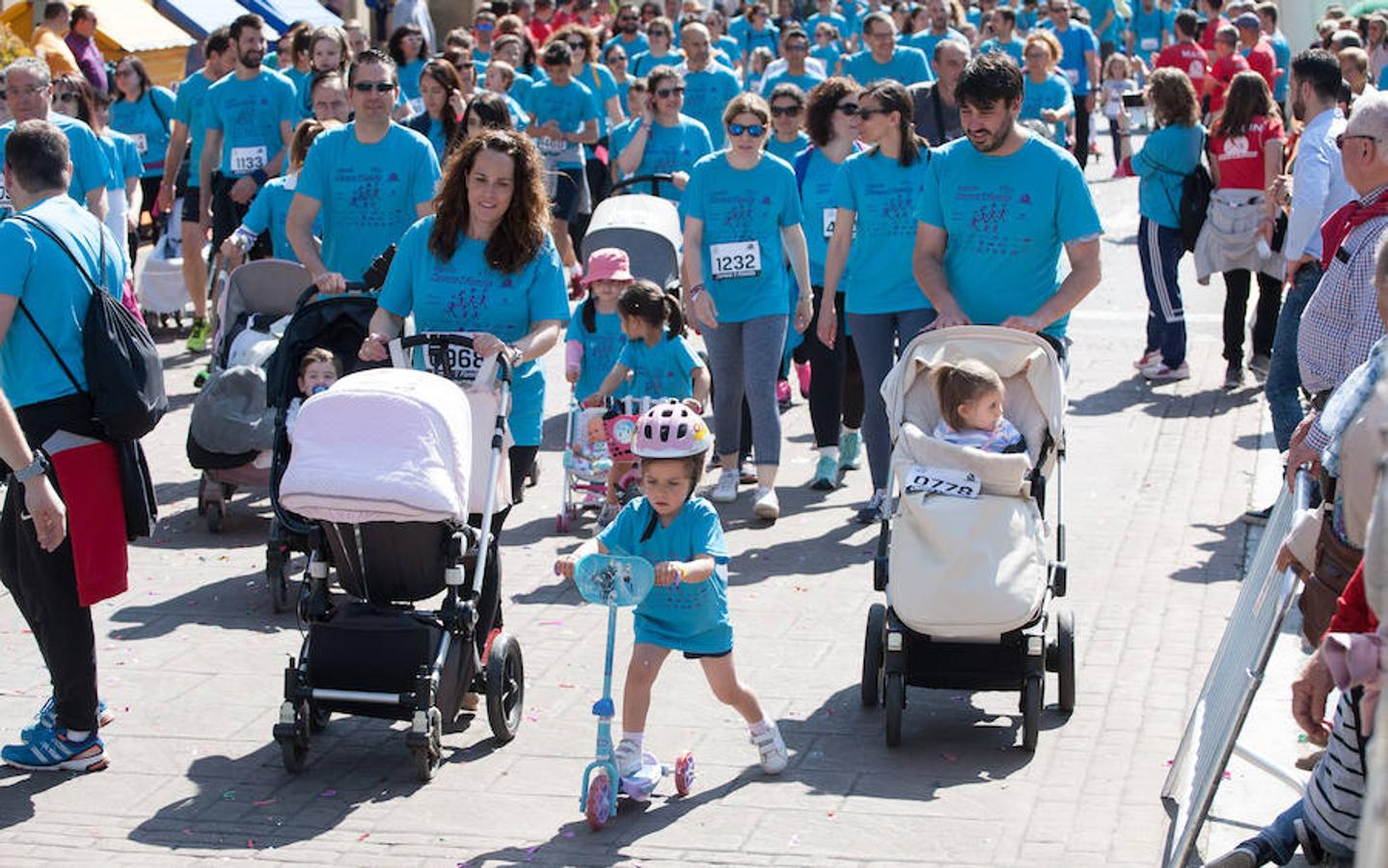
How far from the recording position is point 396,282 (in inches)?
282

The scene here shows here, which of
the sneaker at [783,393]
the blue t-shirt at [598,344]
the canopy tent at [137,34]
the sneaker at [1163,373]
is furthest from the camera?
the canopy tent at [137,34]

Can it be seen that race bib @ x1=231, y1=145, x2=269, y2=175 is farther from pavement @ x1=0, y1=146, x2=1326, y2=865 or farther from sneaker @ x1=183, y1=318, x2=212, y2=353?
pavement @ x1=0, y1=146, x2=1326, y2=865

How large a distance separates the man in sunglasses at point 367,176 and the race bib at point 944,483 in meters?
3.07

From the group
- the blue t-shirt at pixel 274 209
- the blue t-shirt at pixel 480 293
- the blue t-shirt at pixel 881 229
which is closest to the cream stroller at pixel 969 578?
the blue t-shirt at pixel 480 293

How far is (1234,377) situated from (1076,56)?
12100 mm

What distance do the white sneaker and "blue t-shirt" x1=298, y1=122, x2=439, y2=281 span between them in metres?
2.16

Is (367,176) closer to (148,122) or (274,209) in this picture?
(274,209)

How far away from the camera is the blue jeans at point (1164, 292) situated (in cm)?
1281

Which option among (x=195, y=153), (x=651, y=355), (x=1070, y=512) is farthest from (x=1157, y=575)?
(x=195, y=153)

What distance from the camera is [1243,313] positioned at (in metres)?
12.6

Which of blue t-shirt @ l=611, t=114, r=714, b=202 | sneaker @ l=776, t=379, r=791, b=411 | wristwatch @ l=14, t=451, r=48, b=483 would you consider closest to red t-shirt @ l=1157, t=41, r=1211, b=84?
blue t-shirt @ l=611, t=114, r=714, b=202

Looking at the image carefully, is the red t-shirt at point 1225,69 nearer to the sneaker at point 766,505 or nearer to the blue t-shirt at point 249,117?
the blue t-shirt at point 249,117

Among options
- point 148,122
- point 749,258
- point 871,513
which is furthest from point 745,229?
point 148,122

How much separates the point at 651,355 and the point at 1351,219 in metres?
3.49
